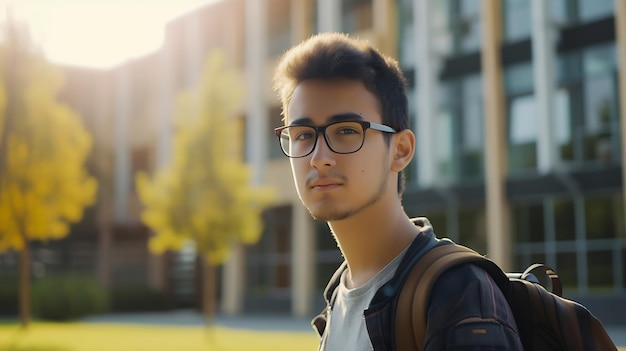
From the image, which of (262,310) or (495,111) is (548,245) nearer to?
(495,111)

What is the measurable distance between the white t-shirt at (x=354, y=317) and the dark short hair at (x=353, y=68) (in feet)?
1.07

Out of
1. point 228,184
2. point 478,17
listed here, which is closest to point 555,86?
point 478,17

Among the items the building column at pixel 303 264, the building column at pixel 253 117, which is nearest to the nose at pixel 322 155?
the building column at pixel 303 264

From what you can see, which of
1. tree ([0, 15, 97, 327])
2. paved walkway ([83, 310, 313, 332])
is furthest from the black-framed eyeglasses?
tree ([0, 15, 97, 327])

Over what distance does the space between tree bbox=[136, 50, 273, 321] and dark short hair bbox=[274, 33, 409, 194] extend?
1724 centimetres

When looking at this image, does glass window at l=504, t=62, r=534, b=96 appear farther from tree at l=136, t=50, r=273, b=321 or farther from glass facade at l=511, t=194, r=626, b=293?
tree at l=136, t=50, r=273, b=321

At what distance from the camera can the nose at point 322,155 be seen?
71.9 inches

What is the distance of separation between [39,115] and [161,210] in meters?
5.42

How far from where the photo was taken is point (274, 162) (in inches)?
1141

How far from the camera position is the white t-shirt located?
5.93 feet

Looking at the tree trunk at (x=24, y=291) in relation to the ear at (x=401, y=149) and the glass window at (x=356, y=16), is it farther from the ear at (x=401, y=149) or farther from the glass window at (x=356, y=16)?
the ear at (x=401, y=149)

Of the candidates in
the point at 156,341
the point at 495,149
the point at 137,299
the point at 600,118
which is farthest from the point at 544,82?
the point at 137,299

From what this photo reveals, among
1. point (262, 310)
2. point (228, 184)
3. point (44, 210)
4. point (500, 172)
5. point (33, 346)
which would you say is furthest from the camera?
point (262, 310)

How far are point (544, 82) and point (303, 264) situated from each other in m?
10.9
